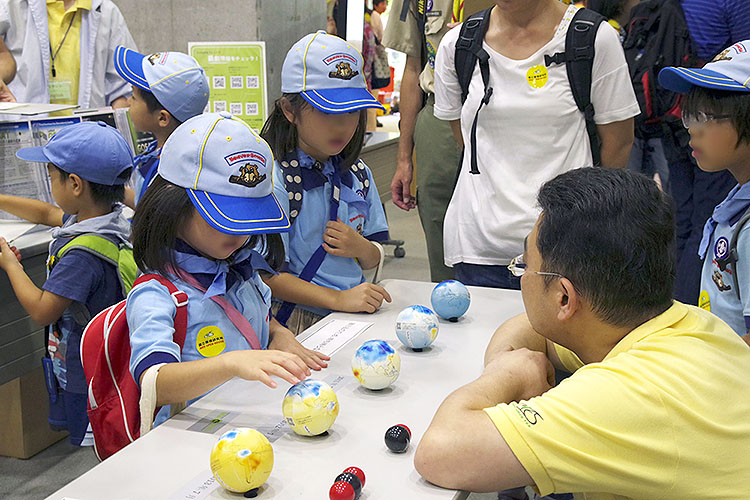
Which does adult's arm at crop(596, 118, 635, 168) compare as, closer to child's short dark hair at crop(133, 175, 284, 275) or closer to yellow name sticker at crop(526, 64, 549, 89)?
yellow name sticker at crop(526, 64, 549, 89)

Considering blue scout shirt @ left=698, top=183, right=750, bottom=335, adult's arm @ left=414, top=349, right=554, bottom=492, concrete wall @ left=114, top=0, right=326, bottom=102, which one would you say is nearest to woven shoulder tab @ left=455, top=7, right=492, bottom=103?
blue scout shirt @ left=698, top=183, right=750, bottom=335

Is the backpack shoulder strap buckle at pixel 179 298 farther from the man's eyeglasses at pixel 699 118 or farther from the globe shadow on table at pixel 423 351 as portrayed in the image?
the man's eyeglasses at pixel 699 118

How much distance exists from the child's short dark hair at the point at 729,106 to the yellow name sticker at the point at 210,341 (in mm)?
1365

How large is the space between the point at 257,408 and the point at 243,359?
12 centimetres

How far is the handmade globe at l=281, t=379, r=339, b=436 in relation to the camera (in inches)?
51.9

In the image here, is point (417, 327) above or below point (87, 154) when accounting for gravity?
below

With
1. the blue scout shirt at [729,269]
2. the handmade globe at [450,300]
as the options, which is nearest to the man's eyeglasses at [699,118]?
the blue scout shirt at [729,269]

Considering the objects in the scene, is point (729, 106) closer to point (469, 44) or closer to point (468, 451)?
point (469, 44)

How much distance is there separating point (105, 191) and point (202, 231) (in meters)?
1.06

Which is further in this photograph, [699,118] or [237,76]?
[237,76]

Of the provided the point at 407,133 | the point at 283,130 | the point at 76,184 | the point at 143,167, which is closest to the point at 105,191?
the point at 76,184

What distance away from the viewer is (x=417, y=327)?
1758 millimetres

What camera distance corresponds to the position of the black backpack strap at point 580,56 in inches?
84.5

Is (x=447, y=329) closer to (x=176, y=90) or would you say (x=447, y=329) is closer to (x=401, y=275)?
(x=176, y=90)
